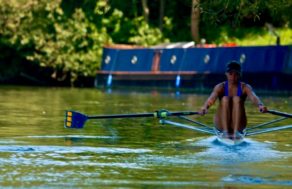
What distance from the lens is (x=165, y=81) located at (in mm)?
44938

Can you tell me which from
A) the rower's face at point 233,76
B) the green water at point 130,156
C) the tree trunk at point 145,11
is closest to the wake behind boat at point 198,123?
the green water at point 130,156

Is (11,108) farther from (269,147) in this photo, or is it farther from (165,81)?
(165,81)

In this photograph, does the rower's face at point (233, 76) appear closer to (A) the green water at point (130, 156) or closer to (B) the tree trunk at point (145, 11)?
(A) the green water at point (130, 156)

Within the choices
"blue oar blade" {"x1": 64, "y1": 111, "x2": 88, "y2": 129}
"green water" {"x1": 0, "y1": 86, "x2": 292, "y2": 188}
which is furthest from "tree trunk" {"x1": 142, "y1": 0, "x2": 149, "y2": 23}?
"blue oar blade" {"x1": 64, "y1": 111, "x2": 88, "y2": 129}

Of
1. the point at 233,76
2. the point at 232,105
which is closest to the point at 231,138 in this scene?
the point at 232,105

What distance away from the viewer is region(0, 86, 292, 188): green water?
46.1 ft

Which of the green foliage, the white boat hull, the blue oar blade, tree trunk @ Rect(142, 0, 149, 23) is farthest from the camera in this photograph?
tree trunk @ Rect(142, 0, 149, 23)

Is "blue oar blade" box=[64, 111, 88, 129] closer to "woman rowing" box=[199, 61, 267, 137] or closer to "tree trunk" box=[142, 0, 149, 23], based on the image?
"woman rowing" box=[199, 61, 267, 137]

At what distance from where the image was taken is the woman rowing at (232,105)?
18.8 metres

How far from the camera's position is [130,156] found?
16.8m

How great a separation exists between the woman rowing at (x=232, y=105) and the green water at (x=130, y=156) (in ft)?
1.11

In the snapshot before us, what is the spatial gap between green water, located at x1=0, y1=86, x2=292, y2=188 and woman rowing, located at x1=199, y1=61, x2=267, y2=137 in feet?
1.11

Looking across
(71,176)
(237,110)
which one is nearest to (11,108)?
(237,110)

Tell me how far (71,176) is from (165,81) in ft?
101
